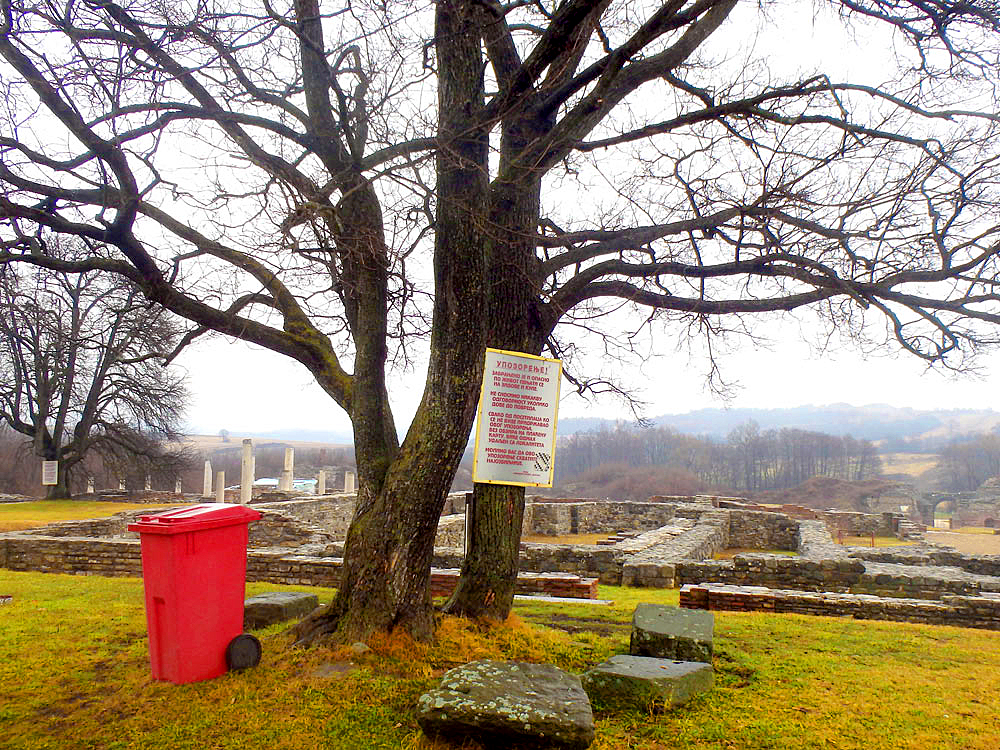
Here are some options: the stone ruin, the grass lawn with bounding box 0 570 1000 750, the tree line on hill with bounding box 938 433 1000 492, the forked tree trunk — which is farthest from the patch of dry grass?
the forked tree trunk

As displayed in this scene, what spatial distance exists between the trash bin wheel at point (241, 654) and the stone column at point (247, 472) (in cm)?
2028

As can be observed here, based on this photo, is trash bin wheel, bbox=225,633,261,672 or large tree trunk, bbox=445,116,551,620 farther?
large tree trunk, bbox=445,116,551,620

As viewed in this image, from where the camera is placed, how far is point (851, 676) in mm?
5336

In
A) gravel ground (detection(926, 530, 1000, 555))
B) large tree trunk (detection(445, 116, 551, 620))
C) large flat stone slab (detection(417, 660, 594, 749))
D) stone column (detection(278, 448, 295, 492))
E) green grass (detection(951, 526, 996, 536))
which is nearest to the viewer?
large flat stone slab (detection(417, 660, 594, 749))

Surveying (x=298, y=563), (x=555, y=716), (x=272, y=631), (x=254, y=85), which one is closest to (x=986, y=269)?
(x=555, y=716)

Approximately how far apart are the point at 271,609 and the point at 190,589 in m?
1.97

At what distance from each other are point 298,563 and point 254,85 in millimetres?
6839

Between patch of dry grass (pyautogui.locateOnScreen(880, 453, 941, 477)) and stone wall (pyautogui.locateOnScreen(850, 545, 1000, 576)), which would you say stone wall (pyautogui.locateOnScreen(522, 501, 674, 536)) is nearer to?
stone wall (pyautogui.locateOnScreen(850, 545, 1000, 576))

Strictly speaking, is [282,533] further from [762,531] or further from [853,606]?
[762,531]

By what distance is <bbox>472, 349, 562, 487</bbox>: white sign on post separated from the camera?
5.76 meters

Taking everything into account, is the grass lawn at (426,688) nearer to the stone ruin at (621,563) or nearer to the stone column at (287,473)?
the stone ruin at (621,563)

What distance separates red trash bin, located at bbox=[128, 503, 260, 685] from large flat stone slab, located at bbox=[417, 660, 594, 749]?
5.82ft

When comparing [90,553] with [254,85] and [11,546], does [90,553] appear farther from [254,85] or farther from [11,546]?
[254,85]

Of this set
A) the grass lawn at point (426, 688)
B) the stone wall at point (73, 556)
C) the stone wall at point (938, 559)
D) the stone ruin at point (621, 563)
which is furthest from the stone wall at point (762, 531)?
the stone wall at point (73, 556)
